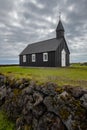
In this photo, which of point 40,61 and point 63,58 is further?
point 40,61

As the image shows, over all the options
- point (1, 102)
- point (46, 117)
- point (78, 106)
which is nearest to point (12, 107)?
point (1, 102)

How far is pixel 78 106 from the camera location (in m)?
6.88

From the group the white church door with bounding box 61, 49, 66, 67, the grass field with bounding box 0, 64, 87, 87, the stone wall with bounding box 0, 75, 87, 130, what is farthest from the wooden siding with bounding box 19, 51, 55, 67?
the stone wall with bounding box 0, 75, 87, 130

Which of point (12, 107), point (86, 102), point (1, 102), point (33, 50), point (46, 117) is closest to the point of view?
point (86, 102)

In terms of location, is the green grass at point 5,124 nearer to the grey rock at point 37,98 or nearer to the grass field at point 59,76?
the grey rock at point 37,98

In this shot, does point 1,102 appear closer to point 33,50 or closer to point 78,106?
point 78,106

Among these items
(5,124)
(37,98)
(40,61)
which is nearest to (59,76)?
(37,98)

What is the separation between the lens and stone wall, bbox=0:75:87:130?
680 cm

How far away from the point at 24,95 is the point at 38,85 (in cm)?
130

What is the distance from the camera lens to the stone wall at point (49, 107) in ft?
22.3

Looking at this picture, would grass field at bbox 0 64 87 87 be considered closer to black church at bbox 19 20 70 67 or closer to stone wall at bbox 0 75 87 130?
stone wall at bbox 0 75 87 130

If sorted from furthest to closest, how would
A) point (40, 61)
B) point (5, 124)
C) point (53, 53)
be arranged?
1. point (40, 61)
2. point (53, 53)
3. point (5, 124)

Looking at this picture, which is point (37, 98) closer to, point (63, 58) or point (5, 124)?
point (5, 124)

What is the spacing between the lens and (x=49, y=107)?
780 centimetres
